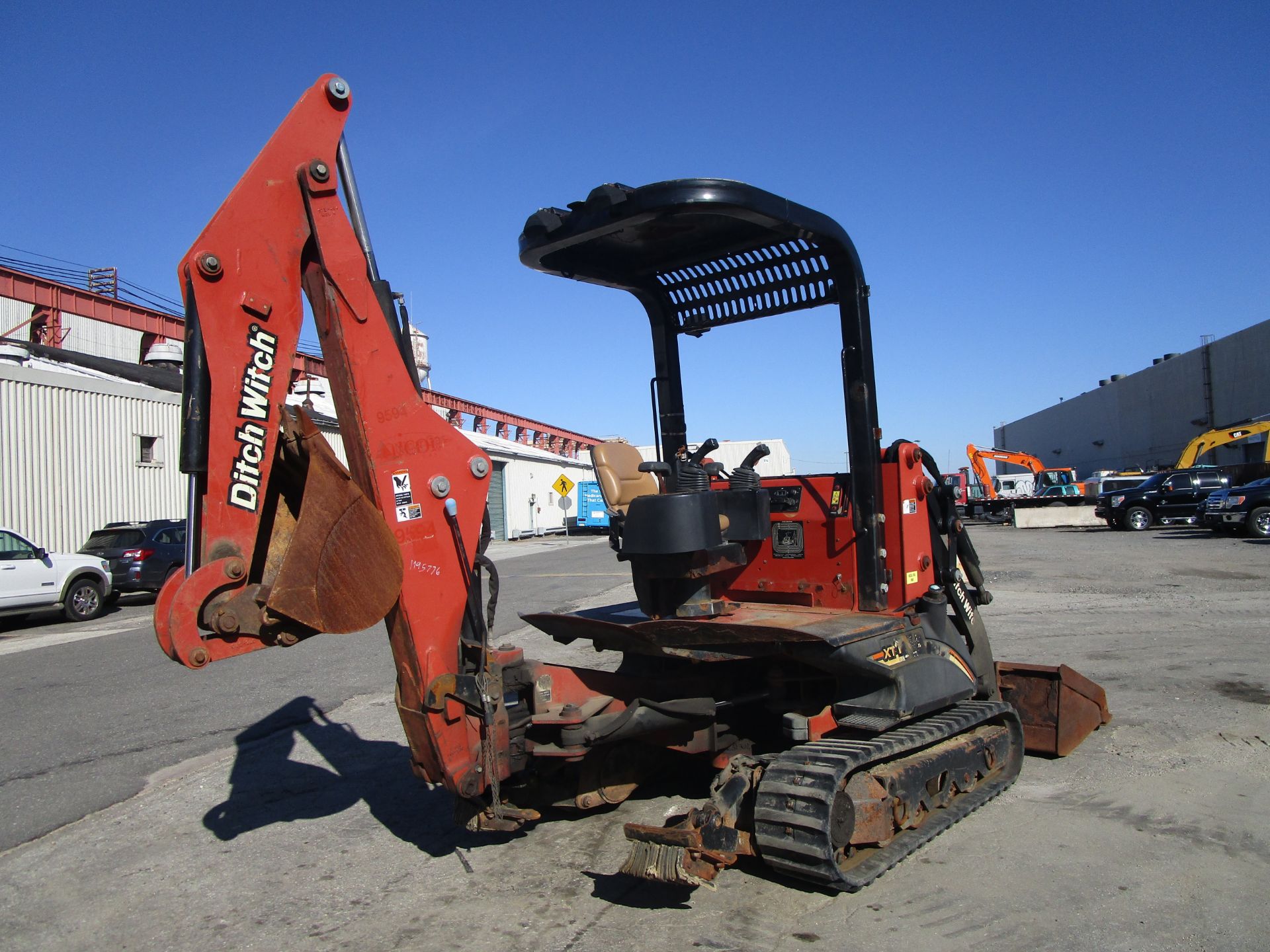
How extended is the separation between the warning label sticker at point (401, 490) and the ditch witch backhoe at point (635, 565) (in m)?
0.02

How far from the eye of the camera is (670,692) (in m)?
4.60

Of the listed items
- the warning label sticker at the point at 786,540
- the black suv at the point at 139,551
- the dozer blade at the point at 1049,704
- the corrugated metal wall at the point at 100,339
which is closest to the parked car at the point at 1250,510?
the dozer blade at the point at 1049,704

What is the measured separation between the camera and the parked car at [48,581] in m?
14.3

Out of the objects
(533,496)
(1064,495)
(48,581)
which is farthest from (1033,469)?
(48,581)

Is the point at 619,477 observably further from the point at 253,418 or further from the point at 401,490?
the point at 253,418

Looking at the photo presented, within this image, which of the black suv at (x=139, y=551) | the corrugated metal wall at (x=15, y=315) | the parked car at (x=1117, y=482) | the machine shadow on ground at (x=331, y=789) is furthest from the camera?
the parked car at (x=1117, y=482)

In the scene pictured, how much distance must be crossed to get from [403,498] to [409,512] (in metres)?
0.06

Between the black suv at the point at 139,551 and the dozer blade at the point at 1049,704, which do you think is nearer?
the dozer blade at the point at 1049,704

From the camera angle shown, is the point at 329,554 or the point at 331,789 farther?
the point at 331,789

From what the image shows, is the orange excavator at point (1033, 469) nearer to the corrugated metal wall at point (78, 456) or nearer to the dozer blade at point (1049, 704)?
the corrugated metal wall at point (78, 456)

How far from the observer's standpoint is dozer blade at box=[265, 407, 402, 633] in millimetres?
3350

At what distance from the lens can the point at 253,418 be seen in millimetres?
3424

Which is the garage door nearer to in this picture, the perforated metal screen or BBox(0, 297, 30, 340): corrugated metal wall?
BBox(0, 297, 30, 340): corrugated metal wall

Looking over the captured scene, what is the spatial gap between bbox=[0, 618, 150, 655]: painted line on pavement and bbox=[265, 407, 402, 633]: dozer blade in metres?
10.6
